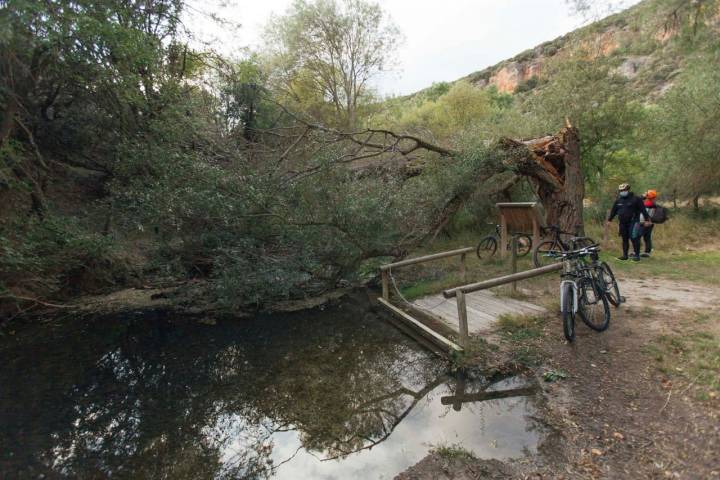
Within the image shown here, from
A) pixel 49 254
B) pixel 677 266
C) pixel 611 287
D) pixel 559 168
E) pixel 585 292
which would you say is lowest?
pixel 677 266

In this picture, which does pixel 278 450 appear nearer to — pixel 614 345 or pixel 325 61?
pixel 614 345

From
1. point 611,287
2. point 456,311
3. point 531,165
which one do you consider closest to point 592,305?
point 611,287

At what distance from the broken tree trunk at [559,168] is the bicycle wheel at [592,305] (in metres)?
5.43

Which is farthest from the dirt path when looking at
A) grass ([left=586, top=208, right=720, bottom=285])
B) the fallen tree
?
the fallen tree

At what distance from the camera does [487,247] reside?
11.1 m

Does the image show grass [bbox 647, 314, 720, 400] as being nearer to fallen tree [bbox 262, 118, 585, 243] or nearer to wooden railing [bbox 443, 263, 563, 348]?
wooden railing [bbox 443, 263, 563, 348]

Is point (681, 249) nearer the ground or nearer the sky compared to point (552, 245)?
nearer the ground

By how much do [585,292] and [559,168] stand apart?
640cm

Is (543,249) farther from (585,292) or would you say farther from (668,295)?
(585,292)

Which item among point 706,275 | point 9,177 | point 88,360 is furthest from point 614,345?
point 9,177

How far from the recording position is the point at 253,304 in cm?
836

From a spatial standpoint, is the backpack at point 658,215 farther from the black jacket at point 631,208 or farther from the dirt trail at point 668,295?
the dirt trail at point 668,295

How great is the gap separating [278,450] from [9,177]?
24.5ft

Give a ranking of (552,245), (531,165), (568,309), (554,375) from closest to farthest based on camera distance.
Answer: (554,375) → (568,309) → (552,245) → (531,165)
